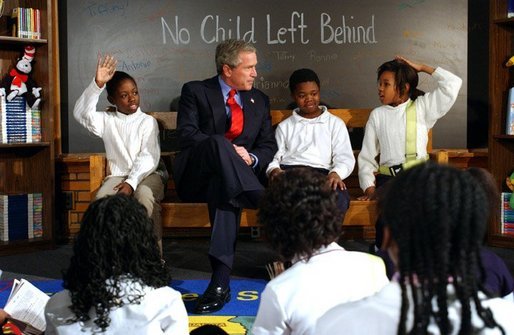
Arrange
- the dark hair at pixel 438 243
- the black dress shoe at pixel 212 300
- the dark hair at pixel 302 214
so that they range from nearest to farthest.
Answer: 1. the dark hair at pixel 438 243
2. the dark hair at pixel 302 214
3. the black dress shoe at pixel 212 300

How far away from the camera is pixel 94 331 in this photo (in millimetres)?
1842

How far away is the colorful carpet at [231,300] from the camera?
9.94 feet

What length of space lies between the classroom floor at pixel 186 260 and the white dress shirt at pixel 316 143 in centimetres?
54

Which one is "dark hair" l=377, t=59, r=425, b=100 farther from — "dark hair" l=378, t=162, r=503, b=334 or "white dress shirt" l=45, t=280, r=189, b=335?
"dark hair" l=378, t=162, r=503, b=334

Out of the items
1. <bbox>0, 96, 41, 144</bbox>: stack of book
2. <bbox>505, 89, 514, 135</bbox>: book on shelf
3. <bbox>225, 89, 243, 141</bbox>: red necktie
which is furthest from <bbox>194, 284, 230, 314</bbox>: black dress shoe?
<bbox>505, 89, 514, 135</bbox>: book on shelf

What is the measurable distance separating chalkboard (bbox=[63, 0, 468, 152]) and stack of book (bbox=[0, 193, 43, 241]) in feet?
1.74

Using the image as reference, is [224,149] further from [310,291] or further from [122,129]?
[310,291]

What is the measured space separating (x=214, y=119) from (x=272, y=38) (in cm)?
131

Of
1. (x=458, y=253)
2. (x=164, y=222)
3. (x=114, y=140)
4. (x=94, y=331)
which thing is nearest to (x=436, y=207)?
(x=458, y=253)

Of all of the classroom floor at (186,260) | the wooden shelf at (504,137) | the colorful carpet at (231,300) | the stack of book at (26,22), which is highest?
the stack of book at (26,22)

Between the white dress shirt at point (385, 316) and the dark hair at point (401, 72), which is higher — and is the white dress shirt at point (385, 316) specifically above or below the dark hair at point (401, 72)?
below

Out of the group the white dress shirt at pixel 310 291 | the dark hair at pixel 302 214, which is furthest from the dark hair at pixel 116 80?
the white dress shirt at pixel 310 291

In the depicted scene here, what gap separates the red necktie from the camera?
12.9 feet

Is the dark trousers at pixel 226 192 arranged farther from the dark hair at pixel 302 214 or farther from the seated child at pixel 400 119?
the dark hair at pixel 302 214
